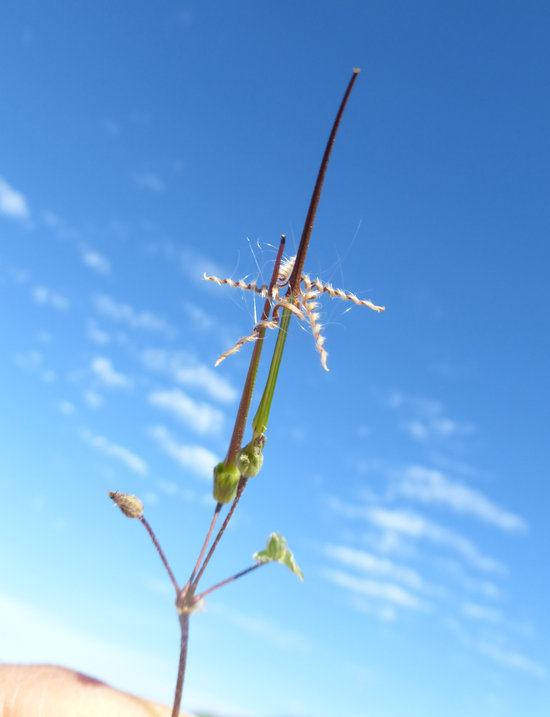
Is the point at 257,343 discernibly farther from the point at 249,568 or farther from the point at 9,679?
the point at 9,679

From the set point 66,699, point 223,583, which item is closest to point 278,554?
point 223,583

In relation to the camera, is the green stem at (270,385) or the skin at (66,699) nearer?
the green stem at (270,385)

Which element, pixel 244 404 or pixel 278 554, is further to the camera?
pixel 278 554

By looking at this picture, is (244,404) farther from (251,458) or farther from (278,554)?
(278,554)

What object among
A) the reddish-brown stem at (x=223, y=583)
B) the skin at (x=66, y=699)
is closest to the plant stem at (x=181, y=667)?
the reddish-brown stem at (x=223, y=583)

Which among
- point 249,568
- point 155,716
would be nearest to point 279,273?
point 249,568

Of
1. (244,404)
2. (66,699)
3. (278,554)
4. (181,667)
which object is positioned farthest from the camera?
(66,699)

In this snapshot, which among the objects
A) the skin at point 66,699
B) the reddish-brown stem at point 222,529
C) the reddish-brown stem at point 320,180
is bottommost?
the skin at point 66,699

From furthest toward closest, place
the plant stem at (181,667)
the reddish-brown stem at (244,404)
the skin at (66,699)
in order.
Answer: the skin at (66,699) < the reddish-brown stem at (244,404) < the plant stem at (181,667)

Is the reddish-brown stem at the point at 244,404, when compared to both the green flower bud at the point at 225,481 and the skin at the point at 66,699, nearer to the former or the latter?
the green flower bud at the point at 225,481
